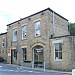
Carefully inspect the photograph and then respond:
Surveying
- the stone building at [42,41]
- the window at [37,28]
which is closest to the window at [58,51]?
the stone building at [42,41]

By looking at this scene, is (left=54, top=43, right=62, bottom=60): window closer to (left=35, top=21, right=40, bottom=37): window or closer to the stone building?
the stone building

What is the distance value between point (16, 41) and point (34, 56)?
5.51 metres

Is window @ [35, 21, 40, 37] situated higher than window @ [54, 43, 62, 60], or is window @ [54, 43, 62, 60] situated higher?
window @ [35, 21, 40, 37]

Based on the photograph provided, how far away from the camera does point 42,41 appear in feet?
86.6

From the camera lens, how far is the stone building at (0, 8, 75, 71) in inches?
914

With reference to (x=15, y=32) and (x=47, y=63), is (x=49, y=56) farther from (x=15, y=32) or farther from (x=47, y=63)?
(x=15, y=32)

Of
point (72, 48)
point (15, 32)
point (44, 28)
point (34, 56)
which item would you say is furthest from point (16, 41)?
point (72, 48)

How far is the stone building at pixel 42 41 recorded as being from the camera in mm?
23203

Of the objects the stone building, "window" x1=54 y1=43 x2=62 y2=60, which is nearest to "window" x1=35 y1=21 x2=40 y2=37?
the stone building

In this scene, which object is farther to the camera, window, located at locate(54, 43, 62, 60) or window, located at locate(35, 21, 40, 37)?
window, located at locate(35, 21, 40, 37)

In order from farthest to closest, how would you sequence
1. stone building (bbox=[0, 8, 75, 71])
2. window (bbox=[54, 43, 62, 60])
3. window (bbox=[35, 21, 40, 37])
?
window (bbox=[35, 21, 40, 37]) → window (bbox=[54, 43, 62, 60]) → stone building (bbox=[0, 8, 75, 71])

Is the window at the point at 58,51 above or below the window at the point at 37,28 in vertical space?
below

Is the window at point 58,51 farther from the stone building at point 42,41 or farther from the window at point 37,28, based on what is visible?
the window at point 37,28

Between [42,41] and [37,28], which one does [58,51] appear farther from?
[37,28]
